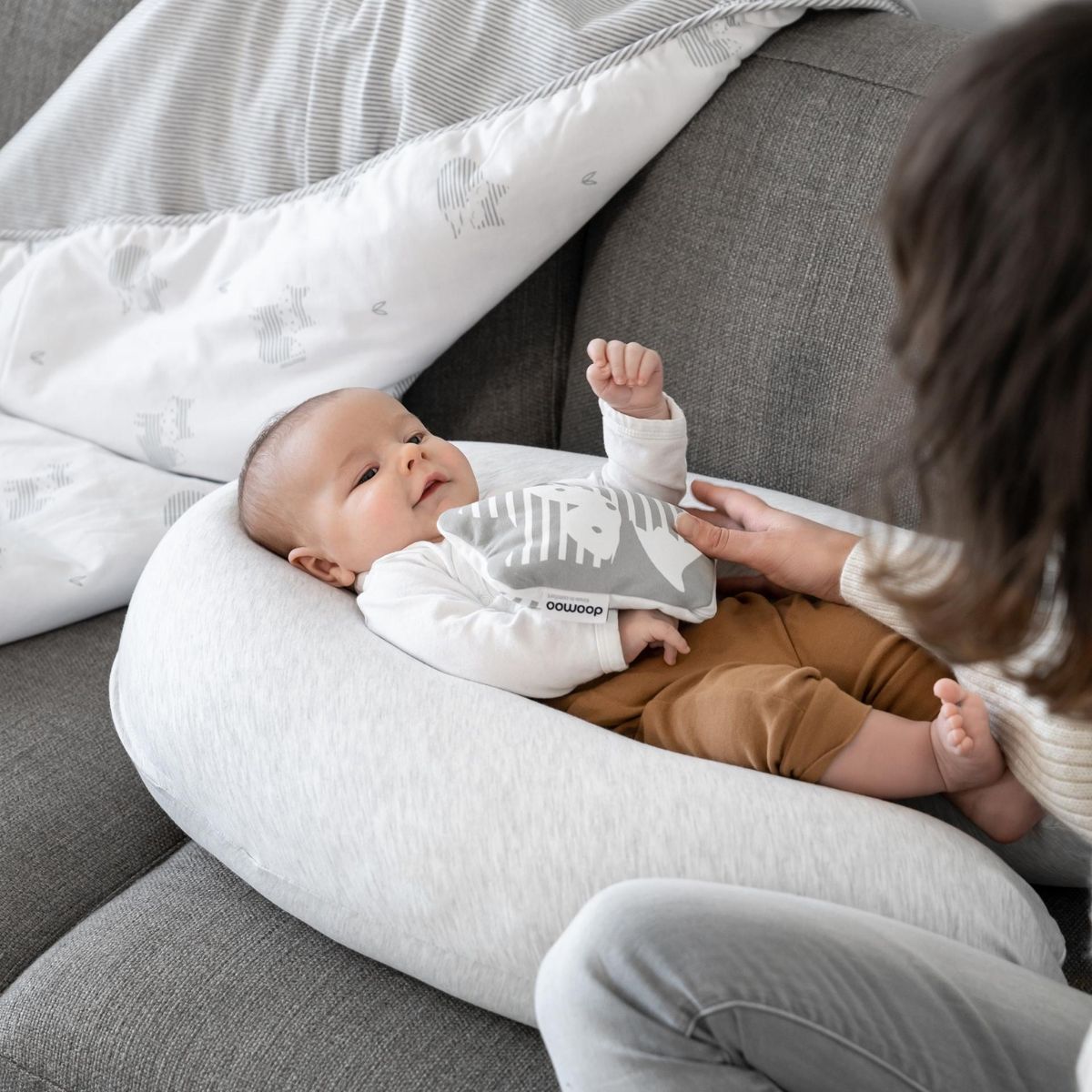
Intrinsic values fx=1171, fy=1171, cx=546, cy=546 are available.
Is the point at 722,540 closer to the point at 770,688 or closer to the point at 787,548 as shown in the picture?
the point at 787,548

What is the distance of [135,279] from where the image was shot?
5.56 ft

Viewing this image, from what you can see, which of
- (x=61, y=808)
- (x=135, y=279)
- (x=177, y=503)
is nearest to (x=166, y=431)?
(x=177, y=503)

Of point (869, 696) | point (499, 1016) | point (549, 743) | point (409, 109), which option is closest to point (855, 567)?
point (869, 696)

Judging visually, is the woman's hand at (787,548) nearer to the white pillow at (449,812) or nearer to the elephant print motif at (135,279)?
the white pillow at (449,812)

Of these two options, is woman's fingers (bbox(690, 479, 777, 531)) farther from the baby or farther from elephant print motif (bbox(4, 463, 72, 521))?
elephant print motif (bbox(4, 463, 72, 521))

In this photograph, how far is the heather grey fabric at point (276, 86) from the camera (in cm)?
145

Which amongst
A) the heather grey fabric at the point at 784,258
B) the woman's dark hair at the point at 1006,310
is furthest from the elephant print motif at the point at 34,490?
the woman's dark hair at the point at 1006,310

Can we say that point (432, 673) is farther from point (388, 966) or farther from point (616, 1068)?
point (616, 1068)

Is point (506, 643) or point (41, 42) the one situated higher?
point (41, 42)

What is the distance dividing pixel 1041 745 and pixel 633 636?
1.18ft

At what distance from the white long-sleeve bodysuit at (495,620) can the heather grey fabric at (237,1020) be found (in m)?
0.28

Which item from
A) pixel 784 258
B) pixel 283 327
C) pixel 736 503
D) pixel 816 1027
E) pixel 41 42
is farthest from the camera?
pixel 41 42

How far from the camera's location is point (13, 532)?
150cm

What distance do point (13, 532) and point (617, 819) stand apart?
98 cm
